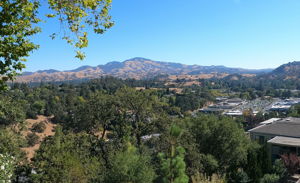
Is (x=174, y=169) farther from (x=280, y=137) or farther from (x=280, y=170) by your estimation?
(x=280, y=137)

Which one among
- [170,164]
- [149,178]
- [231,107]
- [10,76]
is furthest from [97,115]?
[231,107]

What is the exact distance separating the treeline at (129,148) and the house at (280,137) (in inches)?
96.1

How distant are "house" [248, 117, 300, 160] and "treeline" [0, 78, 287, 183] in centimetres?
244

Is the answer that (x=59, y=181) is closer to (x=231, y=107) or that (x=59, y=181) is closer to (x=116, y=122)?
(x=116, y=122)

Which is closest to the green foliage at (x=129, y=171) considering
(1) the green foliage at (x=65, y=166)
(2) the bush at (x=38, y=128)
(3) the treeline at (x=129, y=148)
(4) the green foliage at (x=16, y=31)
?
(3) the treeline at (x=129, y=148)

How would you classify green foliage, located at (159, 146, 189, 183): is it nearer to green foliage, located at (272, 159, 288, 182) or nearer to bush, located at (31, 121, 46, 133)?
green foliage, located at (272, 159, 288, 182)

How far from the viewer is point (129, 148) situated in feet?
41.4

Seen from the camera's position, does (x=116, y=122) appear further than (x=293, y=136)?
No

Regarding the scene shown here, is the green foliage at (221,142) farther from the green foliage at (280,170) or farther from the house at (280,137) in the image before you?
the house at (280,137)

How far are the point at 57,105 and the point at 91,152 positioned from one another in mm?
46391

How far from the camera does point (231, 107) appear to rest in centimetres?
8619

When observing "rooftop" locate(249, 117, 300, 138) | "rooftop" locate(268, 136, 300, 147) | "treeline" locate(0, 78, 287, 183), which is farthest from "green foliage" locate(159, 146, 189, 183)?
"rooftop" locate(249, 117, 300, 138)

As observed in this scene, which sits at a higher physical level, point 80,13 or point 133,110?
point 80,13

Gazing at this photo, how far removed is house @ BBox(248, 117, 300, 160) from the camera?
2148cm
